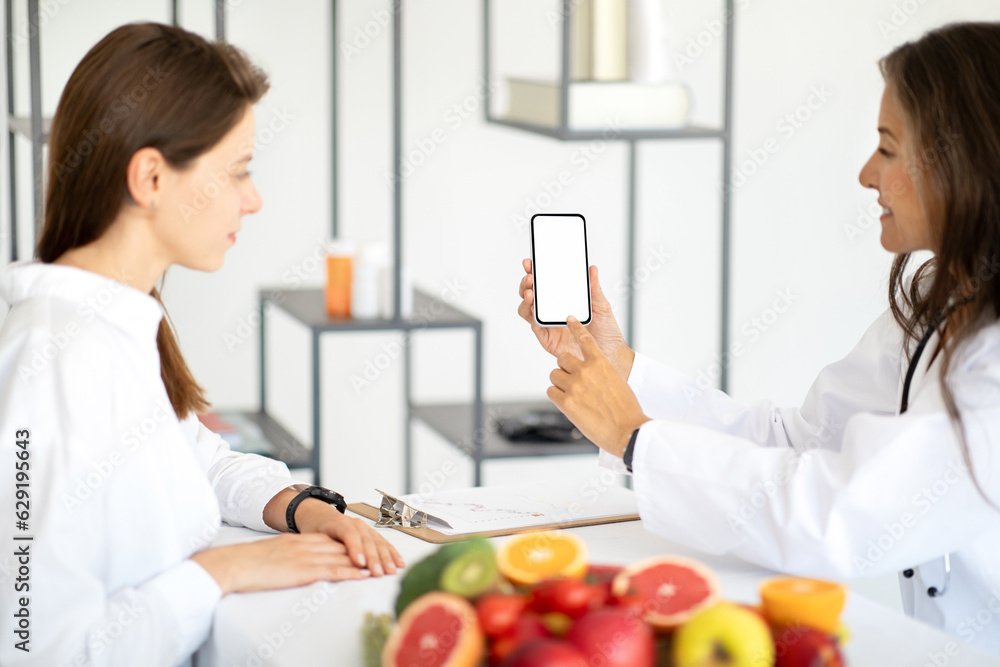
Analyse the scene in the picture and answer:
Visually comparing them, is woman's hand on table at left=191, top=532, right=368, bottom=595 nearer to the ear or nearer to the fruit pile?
the fruit pile

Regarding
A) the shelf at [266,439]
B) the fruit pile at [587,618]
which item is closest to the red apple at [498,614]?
the fruit pile at [587,618]

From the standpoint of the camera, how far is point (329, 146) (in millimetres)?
3041

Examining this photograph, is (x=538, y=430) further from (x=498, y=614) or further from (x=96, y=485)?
(x=498, y=614)

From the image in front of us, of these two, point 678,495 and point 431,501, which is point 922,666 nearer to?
point 678,495

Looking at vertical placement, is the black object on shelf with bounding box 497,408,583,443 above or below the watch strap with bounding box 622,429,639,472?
below

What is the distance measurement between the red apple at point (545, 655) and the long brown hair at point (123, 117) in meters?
0.69

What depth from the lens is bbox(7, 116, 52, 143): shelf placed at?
7.38 ft

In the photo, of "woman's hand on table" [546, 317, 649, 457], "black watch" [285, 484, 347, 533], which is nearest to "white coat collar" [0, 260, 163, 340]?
"black watch" [285, 484, 347, 533]

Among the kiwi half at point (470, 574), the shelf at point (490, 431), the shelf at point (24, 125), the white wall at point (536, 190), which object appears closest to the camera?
the kiwi half at point (470, 574)

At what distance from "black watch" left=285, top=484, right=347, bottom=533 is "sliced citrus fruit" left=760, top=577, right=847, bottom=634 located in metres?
0.60

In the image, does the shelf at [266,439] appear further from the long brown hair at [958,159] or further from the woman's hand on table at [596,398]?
the long brown hair at [958,159]

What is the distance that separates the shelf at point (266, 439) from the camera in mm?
2459

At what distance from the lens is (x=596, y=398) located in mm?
1348

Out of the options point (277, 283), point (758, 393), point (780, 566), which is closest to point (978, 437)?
point (780, 566)
